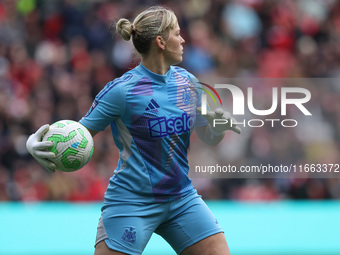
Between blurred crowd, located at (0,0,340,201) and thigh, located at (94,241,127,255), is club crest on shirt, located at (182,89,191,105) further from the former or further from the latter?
blurred crowd, located at (0,0,340,201)

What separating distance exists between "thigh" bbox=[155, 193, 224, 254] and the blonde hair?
106 cm

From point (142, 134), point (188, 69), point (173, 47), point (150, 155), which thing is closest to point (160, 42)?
point (173, 47)

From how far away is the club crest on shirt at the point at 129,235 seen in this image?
4.18 metres

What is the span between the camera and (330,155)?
9039 mm

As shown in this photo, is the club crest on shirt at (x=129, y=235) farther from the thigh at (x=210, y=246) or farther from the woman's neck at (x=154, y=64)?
the woman's neck at (x=154, y=64)

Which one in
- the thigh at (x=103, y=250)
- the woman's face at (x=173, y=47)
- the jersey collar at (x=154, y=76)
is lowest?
the thigh at (x=103, y=250)

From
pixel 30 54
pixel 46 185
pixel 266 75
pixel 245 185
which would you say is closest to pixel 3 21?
pixel 30 54

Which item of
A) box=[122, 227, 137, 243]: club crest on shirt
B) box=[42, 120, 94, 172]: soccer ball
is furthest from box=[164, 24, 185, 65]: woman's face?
box=[122, 227, 137, 243]: club crest on shirt

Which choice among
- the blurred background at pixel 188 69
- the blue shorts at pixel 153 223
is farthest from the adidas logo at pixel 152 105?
the blurred background at pixel 188 69

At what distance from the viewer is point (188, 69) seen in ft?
36.5

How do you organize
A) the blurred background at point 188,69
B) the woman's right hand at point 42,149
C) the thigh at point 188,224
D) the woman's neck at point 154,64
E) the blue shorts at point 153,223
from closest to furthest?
the woman's right hand at point 42,149 → the blue shorts at point 153,223 → the thigh at point 188,224 → the woman's neck at point 154,64 → the blurred background at point 188,69

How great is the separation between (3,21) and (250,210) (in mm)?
6597

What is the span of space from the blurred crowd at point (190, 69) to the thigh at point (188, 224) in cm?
460

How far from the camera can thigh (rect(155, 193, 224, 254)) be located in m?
4.30
